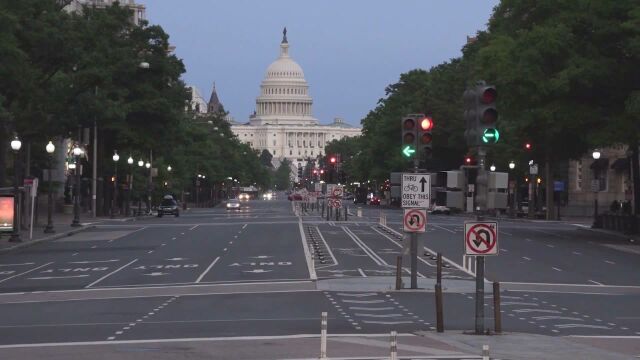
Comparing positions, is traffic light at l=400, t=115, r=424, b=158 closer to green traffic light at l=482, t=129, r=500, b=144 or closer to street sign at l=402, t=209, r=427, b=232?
street sign at l=402, t=209, r=427, b=232

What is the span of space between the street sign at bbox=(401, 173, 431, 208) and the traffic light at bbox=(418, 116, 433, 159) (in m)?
1.19

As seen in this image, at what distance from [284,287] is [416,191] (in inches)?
202

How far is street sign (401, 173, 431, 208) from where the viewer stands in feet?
107

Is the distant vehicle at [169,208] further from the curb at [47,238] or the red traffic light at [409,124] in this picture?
the red traffic light at [409,124]

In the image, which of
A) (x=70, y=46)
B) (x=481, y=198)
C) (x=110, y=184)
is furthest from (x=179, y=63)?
(x=481, y=198)

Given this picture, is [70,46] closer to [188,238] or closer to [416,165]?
[188,238]

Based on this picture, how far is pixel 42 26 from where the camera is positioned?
61.4 metres

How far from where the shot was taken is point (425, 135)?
103ft

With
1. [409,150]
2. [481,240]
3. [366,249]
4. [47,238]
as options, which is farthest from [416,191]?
[47,238]

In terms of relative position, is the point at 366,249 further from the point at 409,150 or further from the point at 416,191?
the point at 409,150

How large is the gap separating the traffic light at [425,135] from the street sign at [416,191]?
1.19 meters

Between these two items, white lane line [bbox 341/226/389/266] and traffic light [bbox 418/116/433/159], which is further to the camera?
white lane line [bbox 341/226/389/266]

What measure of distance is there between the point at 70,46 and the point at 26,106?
3.70 metres

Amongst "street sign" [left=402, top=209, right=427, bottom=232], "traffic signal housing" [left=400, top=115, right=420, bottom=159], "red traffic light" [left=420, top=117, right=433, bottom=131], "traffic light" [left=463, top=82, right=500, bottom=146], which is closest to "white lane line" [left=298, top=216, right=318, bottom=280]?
"street sign" [left=402, top=209, right=427, bottom=232]
